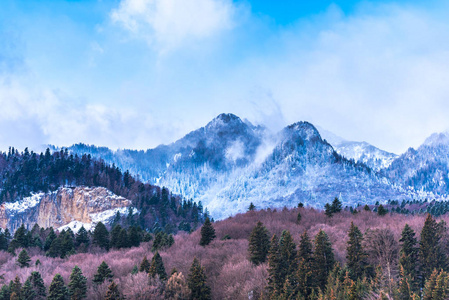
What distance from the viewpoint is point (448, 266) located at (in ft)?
213

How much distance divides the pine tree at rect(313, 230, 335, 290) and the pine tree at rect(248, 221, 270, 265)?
14.1 metres

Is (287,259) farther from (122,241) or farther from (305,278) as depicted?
(122,241)

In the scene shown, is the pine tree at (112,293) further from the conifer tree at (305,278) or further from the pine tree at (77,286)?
the conifer tree at (305,278)

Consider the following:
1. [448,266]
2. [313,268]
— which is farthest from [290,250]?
[448,266]

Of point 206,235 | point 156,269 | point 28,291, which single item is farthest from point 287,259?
point 28,291

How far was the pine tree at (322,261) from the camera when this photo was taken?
62.3m

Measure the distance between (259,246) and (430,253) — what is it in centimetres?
3042

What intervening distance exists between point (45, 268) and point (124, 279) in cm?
2548

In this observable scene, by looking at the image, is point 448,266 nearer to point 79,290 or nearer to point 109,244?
point 79,290

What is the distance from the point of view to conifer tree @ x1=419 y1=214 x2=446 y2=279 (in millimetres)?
65312

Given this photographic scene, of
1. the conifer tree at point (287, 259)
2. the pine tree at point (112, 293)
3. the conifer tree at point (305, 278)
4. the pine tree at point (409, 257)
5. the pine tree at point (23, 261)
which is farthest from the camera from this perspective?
the pine tree at point (23, 261)

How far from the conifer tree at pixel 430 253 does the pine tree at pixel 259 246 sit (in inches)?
1089

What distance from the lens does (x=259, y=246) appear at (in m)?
76.0

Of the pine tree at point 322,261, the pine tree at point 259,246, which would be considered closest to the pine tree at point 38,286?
the pine tree at point 259,246
